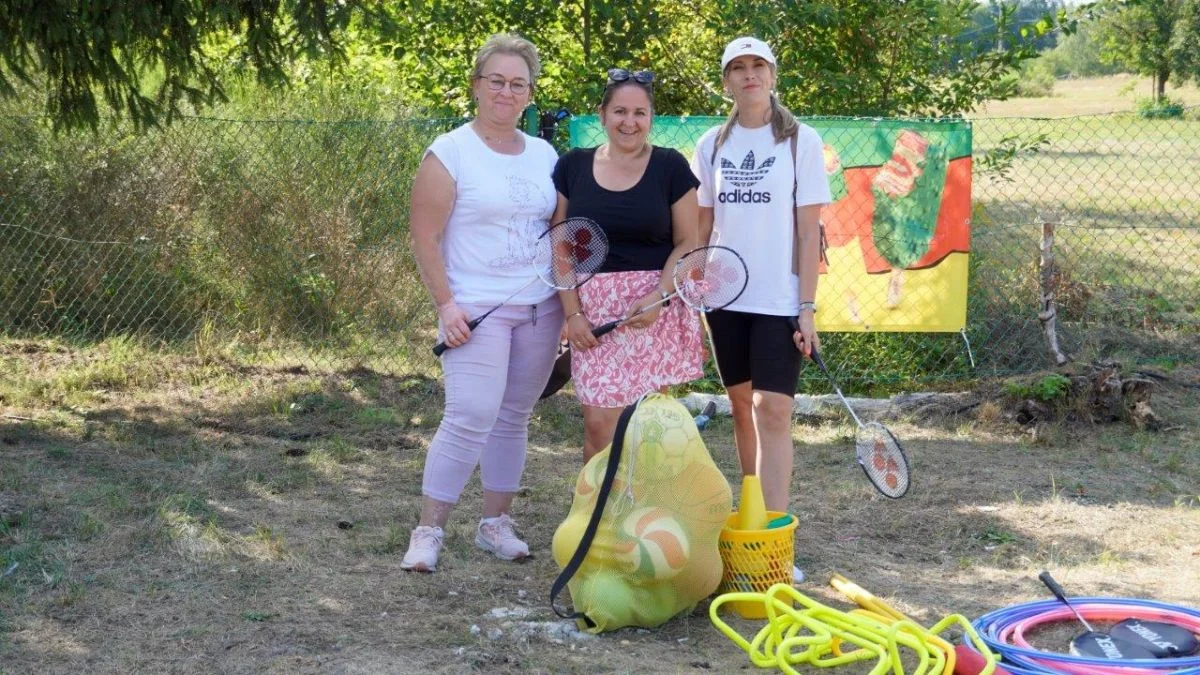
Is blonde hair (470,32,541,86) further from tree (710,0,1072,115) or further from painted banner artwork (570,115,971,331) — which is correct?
tree (710,0,1072,115)

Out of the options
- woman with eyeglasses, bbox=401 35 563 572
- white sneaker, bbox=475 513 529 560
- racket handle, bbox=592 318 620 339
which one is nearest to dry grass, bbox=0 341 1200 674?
white sneaker, bbox=475 513 529 560

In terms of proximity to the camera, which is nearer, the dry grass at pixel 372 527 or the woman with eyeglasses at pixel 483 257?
the dry grass at pixel 372 527

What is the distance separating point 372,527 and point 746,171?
7.13 ft

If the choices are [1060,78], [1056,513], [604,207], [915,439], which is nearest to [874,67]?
[915,439]

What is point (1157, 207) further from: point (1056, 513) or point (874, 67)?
point (1056, 513)

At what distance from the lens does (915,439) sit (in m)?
6.50

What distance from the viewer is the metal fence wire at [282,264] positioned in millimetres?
7660

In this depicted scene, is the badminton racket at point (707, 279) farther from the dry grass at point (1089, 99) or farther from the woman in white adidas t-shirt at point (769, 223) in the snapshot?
the dry grass at point (1089, 99)

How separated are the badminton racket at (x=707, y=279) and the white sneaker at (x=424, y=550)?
1022mm

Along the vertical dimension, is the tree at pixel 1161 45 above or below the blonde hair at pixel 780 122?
above

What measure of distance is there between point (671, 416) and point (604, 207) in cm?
76

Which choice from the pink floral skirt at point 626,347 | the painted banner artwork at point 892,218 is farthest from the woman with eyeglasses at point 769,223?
the painted banner artwork at point 892,218

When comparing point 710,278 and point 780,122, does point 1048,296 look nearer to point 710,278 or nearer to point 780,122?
point 780,122

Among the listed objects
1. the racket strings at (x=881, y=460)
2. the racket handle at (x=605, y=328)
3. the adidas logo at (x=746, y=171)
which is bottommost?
the racket strings at (x=881, y=460)
